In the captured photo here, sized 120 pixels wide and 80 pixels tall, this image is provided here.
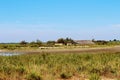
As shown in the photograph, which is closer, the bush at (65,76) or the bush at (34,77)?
the bush at (34,77)

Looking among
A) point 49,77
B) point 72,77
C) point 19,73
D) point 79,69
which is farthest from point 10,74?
point 79,69

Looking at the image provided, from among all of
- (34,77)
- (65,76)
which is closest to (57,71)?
(65,76)

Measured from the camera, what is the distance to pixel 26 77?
52.3 feet

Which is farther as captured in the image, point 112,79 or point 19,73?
point 112,79

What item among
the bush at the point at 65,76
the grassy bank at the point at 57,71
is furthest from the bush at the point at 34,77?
the bush at the point at 65,76

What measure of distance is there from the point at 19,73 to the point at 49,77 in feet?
5.09

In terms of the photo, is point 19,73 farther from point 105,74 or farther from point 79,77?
point 105,74

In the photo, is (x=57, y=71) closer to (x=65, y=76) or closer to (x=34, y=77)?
(x=65, y=76)

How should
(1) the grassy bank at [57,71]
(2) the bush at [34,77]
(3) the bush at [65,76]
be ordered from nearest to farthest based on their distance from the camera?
(2) the bush at [34,77], (1) the grassy bank at [57,71], (3) the bush at [65,76]

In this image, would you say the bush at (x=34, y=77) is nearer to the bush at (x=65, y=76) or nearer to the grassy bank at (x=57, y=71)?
the grassy bank at (x=57, y=71)

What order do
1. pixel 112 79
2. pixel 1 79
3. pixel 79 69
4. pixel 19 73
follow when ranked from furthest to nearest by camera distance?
pixel 79 69
pixel 112 79
pixel 19 73
pixel 1 79

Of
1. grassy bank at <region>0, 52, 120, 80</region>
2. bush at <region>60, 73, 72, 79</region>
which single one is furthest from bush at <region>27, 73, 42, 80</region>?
bush at <region>60, 73, 72, 79</region>

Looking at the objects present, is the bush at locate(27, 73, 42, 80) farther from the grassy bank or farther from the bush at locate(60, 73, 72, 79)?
the bush at locate(60, 73, 72, 79)

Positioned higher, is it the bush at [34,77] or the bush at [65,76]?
the bush at [34,77]
